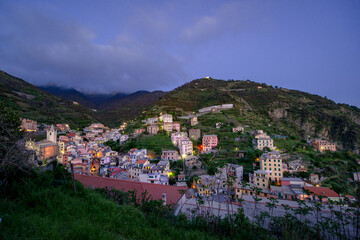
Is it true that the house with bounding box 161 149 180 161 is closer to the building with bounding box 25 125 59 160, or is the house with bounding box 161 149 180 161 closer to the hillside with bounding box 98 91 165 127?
the building with bounding box 25 125 59 160

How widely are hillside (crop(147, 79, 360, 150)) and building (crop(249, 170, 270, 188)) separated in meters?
22.9

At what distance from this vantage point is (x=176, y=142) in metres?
30.6

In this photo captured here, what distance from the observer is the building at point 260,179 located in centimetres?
1866

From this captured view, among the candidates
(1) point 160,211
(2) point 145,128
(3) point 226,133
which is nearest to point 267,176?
(3) point 226,133

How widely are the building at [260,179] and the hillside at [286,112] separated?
22935mm

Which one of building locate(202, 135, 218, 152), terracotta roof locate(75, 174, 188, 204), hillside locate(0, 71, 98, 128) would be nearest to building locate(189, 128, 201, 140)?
building locate(202, 135, 218, 152)

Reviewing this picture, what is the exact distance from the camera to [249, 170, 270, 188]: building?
18.7 meters

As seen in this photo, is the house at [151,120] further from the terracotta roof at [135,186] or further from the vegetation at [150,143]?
the terracotta roof at [135,186]

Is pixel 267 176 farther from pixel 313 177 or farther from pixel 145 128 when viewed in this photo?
pixel 145 128

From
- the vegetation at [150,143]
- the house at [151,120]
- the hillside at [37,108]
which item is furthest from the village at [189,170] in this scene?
the hillside at [37,108]

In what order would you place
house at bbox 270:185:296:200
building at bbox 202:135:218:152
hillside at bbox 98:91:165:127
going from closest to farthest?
house at bbox 270:185:296:200
building at bbox 202:135:218:152
hillside at bbox 98:91:165:127

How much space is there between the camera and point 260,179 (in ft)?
61.5

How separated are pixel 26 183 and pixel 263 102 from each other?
76128 mm

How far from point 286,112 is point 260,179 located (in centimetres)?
5387
